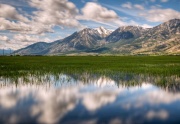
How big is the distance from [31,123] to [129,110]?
7762 millimetres

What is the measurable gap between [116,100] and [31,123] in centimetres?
971

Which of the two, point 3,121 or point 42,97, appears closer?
point 3,121

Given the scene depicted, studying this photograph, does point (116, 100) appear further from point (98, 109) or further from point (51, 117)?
point (51, 117)

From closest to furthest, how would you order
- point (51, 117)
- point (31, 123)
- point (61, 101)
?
point (31, 123), point (51, 117), point (61, 101)

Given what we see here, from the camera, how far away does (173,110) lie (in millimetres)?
→ 18062

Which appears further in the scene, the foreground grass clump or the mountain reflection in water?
the foreground grass clump

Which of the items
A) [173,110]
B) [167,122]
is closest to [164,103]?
[173,110]

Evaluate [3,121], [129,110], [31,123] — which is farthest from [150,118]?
[3,121]

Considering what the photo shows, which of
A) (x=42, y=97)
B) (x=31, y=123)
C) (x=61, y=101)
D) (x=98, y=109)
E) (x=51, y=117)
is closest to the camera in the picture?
(x=31, y=123)

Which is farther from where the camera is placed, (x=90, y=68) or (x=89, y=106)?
(x=90, y=68)

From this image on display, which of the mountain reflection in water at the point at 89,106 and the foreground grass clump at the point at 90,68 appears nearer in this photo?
the mountain reflection in water at the point at 89,106

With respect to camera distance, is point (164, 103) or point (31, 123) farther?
point (164, 103)

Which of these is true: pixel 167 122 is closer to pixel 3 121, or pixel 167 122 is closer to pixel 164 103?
pixel 164 103

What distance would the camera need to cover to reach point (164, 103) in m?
20.5
